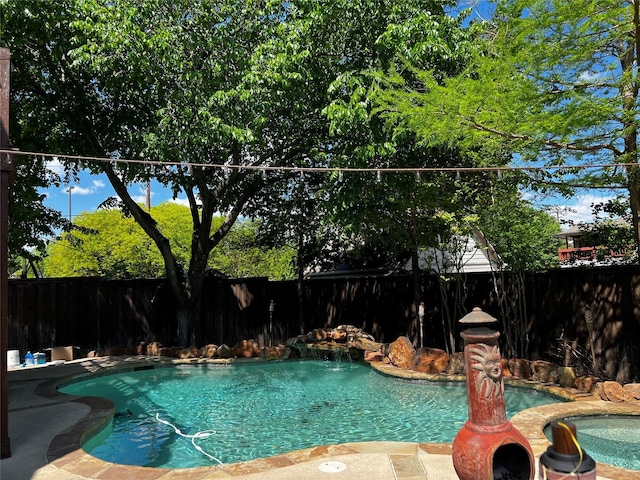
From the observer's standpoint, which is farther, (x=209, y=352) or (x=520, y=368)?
(x=209, y=352)

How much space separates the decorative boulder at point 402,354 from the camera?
28.0 ft

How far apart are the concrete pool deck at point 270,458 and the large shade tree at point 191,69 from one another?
13.0 ft

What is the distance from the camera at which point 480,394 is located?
3.01 metres

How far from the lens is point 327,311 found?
12.8 metres

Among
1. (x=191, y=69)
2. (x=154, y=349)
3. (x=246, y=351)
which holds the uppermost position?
(x=191, y=69)

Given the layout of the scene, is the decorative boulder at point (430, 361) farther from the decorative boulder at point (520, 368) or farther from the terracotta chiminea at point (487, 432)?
the terracotta chiminea at point (487, 432)

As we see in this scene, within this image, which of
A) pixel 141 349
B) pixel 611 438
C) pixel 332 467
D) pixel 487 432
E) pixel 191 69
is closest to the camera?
pixel 487 432

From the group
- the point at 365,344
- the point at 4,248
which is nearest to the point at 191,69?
the point at 4,248

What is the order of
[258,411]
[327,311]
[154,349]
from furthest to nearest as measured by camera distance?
[327,311], [154,349], [258,411]

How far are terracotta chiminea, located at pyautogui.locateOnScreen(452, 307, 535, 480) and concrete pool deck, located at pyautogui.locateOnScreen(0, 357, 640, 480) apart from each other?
2.45ft

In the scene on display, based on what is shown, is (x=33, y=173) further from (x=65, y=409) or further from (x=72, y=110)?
(x=65, y=409)

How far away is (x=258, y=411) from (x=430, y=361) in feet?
10.2

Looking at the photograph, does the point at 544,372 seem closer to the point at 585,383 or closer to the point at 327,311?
the point at 585,383

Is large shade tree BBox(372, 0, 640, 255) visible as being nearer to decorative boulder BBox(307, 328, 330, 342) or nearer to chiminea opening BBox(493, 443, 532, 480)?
chiminea opening BBox(493, 443, 532, 480)
